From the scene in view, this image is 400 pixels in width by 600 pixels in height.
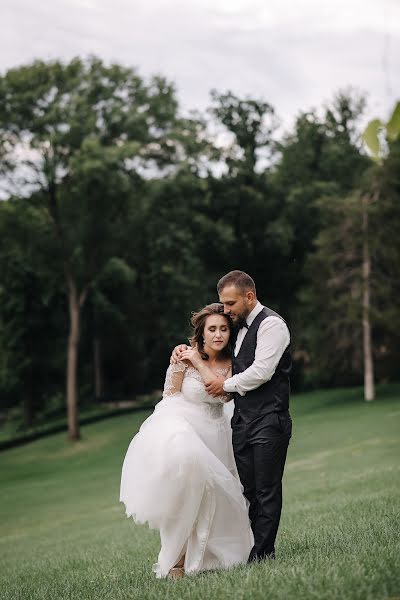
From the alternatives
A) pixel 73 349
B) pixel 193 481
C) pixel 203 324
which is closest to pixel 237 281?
pixel 203 324

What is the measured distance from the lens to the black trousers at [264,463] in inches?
243

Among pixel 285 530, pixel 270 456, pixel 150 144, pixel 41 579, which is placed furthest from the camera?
pixel 150 144

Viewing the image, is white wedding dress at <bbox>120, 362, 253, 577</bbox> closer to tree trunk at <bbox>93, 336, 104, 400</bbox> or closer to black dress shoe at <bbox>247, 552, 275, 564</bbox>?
black dress shoe at <bbox>247, 552, 275, 564</bbox>

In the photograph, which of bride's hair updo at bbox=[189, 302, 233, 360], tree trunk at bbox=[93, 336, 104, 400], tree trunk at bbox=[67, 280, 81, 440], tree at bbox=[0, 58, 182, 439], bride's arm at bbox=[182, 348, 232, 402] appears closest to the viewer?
bride's arm at bbox=[182, 348, 232, 402]

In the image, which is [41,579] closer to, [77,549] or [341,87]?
[77,549]

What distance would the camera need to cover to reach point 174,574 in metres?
6.49

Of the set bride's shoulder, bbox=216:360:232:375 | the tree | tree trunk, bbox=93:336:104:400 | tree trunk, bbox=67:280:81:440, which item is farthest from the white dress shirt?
tree trunk, bbox=93:336:104:400

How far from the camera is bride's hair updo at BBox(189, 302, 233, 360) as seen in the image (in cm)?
677

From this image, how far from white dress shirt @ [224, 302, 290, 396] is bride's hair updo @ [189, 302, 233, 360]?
55 centimetres

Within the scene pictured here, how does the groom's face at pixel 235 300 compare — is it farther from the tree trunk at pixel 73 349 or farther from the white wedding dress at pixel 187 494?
the tree trunk at pixel 73 349

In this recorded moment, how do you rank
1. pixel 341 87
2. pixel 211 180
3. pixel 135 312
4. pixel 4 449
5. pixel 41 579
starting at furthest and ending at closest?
pixel 341 87 < pixel 135 312 < pixel 211 180 < pixel 4 449 < pixel 41 579

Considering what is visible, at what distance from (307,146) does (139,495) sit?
53539mm

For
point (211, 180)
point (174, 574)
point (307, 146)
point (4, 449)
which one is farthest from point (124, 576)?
point (307, 146)

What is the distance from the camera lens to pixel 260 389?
6.25 metres
